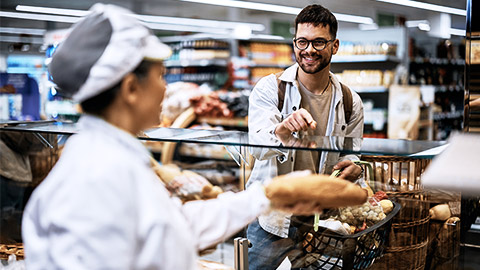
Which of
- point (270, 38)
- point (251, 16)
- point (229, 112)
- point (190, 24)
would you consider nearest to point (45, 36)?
point (190, 24)

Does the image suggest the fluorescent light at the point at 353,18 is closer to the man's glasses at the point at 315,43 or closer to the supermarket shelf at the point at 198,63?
the supermarket shelf at the point at 198,63

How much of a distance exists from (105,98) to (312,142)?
39.8 inches

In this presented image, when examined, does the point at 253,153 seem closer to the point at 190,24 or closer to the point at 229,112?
the point at 229,112

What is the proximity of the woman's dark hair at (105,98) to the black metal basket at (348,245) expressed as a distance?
1.12 metres

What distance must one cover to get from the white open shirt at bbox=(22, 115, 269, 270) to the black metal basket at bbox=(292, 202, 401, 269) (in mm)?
976

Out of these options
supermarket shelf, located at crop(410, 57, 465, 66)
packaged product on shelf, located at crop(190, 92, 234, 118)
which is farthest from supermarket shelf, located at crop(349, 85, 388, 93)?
packaged product on shelf, located at crop(190, 92, 234, 118)

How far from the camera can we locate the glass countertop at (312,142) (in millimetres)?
1929

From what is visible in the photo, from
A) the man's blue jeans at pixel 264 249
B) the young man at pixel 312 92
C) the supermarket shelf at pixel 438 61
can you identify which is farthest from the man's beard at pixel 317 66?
the supermarket shelf at pixel 438 61

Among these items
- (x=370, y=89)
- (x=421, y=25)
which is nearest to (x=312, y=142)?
(x=370, y=89)

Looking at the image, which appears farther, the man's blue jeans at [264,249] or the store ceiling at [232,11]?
the store ceiling at [232,11]

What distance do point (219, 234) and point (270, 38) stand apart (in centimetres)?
926

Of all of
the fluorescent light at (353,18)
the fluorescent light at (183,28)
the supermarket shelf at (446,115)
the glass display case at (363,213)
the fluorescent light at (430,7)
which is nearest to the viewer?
the glass display case at (363,213)

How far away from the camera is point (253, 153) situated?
2.24 m

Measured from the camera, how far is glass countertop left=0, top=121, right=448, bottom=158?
1.93m
